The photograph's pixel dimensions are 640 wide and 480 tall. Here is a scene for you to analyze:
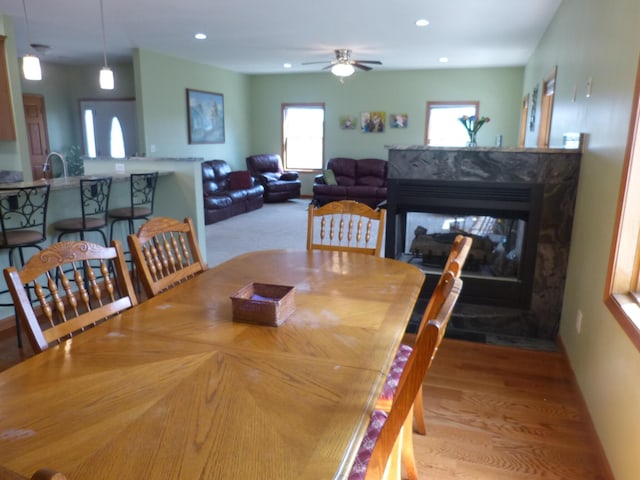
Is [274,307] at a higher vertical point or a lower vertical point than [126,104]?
lower

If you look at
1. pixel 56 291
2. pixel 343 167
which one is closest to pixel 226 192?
pixel 343 167

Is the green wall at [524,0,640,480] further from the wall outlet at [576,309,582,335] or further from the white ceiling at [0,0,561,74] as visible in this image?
the white ceiling at [0,0,561,74]

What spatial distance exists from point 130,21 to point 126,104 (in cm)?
323

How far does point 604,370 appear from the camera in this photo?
2018 mm

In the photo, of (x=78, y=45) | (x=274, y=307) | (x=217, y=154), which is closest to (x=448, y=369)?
(x=274, y=307)

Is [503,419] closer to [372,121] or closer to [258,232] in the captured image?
[258,232]

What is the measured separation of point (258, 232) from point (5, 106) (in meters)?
3.26

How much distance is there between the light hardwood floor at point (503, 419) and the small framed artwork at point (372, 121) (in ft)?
22.6

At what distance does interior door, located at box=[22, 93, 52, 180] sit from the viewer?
7676 millimetres

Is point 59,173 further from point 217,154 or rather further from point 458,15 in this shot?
point 458,15

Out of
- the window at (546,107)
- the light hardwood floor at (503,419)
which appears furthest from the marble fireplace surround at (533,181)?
the window at (546,107)

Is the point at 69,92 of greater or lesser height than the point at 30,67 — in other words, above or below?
above

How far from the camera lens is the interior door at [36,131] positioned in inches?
302

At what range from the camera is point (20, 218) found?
11.1 ft
